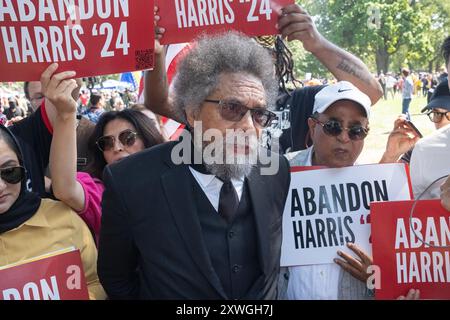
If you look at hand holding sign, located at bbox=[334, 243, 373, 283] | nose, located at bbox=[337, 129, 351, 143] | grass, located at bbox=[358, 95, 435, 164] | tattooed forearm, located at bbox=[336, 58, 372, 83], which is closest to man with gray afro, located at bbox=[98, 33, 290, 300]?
hand holding sign, located at bbox=[334, 243, 373, 283]

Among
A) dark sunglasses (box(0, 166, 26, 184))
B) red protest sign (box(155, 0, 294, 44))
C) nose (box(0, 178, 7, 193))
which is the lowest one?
nose (box(0, 178, 7, 193))

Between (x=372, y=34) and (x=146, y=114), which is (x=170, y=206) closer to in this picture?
(x=146, y=114)

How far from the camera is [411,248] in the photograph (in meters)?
2.34

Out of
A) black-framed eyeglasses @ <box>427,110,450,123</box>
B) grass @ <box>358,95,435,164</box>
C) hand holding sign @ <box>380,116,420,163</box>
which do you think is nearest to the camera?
hand holding sign @ <box>380,116,420,163</box>

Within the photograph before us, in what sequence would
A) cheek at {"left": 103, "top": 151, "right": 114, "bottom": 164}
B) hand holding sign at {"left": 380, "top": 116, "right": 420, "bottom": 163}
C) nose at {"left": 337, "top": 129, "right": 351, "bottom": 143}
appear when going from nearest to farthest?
1. nose at {"left": 337, "top": 129, "right": 351, "bottom": 143}
2. hand holding sign at {"left": 380, "top": 116, "right": 420, "bottom": 163}
3. cheek at {"left": 103, "top": 151, "right": 114, "bottom": 164}

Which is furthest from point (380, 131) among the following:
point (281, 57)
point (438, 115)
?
point (281, 57)

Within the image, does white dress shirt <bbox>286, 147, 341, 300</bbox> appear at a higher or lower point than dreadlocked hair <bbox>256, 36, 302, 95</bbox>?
lower

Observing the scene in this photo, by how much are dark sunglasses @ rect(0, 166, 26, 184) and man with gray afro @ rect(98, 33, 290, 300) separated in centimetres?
43

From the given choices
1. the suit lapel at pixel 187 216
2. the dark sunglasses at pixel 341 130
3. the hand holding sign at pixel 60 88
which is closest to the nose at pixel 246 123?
the suit lapel at pixel 187 216

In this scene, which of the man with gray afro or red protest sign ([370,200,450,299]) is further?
red protest sign ([370,200,450,299])

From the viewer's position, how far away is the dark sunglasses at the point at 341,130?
2.60 m

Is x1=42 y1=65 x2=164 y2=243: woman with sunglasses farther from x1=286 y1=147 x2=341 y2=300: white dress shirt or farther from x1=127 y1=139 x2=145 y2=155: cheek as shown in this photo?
x1=286 y1=147 x2=341 y2=300: white dress shirt

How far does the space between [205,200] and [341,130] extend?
0.92 meters

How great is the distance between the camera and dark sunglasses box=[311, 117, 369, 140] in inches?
102
